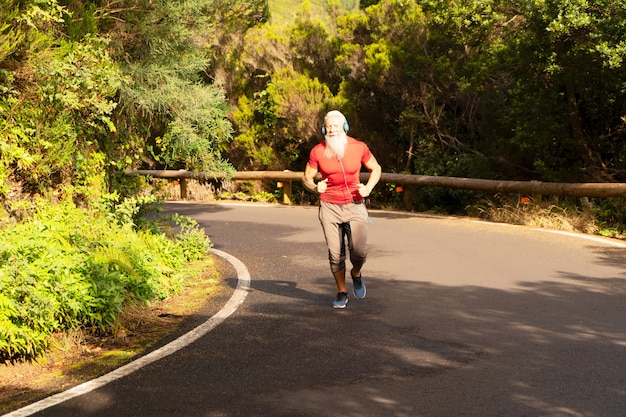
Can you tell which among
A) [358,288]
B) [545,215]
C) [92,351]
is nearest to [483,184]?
[545,215]

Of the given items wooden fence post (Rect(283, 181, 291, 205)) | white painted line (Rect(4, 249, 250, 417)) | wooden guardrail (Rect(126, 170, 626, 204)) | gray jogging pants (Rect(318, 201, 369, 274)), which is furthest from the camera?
wooden fence post (Rect(283, 181, 291, 205))

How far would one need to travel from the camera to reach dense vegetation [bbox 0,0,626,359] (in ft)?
33.1

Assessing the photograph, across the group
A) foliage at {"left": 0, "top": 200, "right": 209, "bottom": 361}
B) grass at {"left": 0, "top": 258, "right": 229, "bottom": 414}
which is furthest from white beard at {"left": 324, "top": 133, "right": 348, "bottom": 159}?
foliage at {"left": 0, "top": 200, "right": 209, "bottom": 361}

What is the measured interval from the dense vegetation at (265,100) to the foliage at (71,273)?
3 centimetres

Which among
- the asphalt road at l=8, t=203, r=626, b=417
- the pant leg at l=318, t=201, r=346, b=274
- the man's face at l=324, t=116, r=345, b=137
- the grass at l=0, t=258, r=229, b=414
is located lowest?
the grass at l=0, t=258, r=229, b=414

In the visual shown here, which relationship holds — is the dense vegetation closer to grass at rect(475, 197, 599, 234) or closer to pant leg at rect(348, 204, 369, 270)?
grass at rect(475, 197, 599, 234)

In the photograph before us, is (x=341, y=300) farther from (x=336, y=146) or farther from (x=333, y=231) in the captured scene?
(x=336, y=146)

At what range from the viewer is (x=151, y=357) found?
23.2 feet

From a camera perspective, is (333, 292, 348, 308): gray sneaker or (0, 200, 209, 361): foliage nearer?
(0, 200, 209, 361): foliage

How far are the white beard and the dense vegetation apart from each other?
7.95 ft

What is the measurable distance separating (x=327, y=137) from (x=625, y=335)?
343 cm

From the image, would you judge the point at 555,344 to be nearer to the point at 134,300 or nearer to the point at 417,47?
the point at 134,300

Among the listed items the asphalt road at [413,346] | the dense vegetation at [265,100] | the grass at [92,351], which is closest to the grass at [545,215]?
the dense vegetation at [265,100]

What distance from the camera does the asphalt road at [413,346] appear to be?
5.69m
